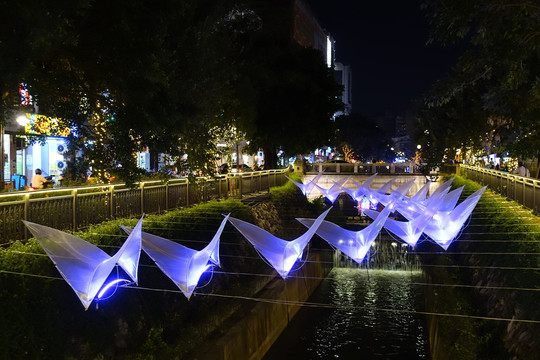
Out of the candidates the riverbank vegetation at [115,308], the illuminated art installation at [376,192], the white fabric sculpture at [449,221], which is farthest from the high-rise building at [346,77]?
the riverbank vegetation at [115,308]

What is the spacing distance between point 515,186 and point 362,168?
23.9 meters

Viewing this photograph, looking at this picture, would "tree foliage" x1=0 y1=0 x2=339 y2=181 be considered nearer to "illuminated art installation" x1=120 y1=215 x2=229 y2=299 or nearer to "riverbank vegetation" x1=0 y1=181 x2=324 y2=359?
"illuminated art installation" x1=120 y1=215 x2=229 y2=299

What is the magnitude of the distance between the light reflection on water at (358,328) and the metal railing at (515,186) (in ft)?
15.7

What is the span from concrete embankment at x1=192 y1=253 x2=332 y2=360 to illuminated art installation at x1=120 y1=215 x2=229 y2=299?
1519 millimetres

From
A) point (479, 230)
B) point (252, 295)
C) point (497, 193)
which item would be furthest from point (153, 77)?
point (497, 193)

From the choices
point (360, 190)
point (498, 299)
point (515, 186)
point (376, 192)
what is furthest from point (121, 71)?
point (360, 190)

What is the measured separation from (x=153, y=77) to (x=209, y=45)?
206cm

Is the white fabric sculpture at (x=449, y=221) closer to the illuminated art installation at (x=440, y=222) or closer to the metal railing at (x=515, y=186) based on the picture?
the illuminated art installation at (x=440, y=222)

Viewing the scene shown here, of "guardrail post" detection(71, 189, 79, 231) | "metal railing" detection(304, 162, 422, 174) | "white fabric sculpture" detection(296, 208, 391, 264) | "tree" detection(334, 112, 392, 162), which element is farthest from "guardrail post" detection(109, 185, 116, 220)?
"tree" detection(334, 112, 392, 162)

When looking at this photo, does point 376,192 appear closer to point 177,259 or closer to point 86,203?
point 86,203

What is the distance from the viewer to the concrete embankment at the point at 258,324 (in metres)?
9.57

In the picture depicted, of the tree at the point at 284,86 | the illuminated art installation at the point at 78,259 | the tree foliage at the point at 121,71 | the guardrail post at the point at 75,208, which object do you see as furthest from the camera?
the tree at the point at 284,86

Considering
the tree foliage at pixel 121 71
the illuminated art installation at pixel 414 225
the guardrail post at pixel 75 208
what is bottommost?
the illuminated art installation at pixel 414 225

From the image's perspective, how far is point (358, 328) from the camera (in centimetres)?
1433
